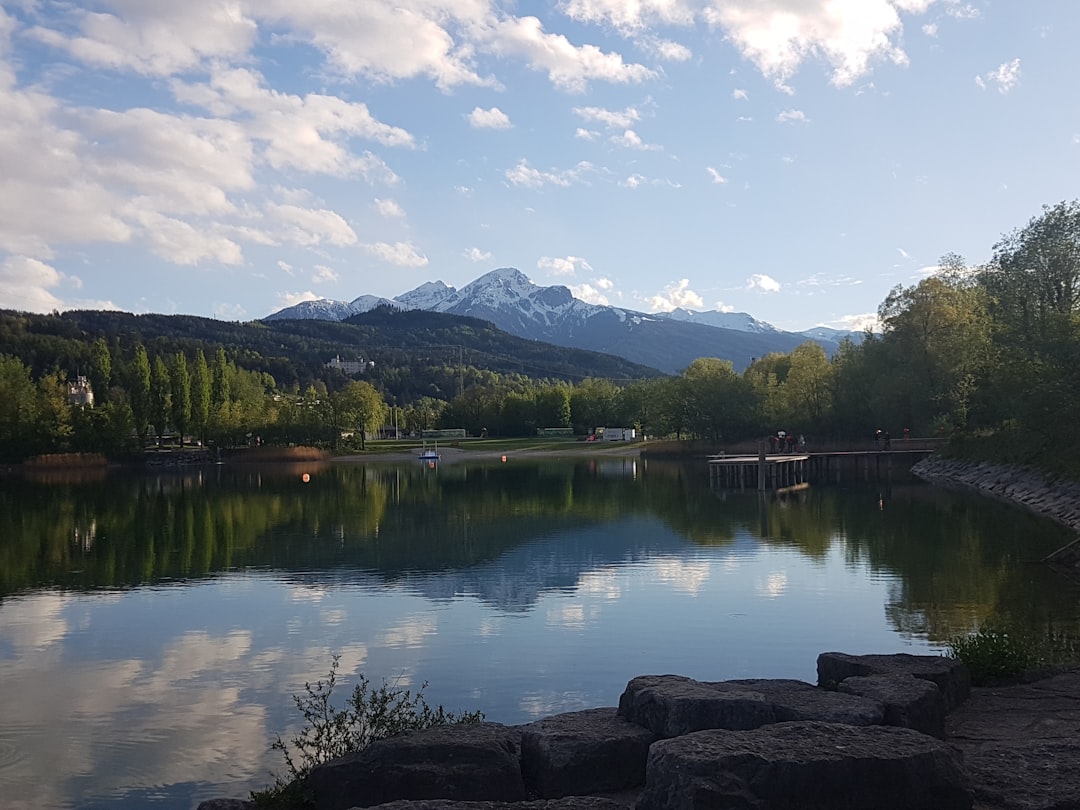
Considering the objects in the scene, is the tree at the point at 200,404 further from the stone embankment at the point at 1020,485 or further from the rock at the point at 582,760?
the rock at the point at 582,760

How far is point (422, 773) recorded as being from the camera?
30.6 feet

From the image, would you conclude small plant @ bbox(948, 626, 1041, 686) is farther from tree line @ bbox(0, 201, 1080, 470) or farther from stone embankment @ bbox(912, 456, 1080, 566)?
tree line @ bbox(0, 201, 1080, 470)

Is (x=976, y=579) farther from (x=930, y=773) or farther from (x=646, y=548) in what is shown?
(x=930, y=773)

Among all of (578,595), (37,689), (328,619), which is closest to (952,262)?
(578,595)

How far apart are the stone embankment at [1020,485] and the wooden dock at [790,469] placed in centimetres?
463

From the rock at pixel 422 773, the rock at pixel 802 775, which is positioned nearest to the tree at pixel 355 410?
the rock at pixel 422 773

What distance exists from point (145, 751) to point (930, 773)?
10245mm

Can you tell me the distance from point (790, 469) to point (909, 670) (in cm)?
6303

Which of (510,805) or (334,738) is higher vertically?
(510,805)

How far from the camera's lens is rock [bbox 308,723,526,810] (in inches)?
365

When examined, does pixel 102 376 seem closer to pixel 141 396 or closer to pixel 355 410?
pixel 141 396

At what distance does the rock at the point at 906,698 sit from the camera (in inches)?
409

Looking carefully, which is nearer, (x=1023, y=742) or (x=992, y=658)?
(x=1023, y=742)

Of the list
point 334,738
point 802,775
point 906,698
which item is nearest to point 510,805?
point 802,775
